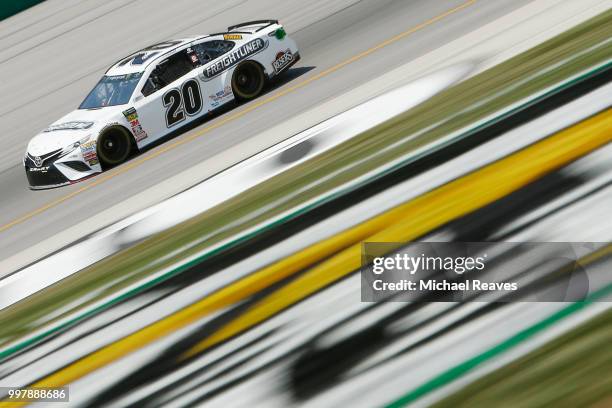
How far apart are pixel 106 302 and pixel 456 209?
80.6 inches

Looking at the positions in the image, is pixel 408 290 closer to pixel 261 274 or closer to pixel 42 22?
pixel 261 274

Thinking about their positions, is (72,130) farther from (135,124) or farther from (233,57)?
(233,57)

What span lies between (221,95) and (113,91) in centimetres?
147

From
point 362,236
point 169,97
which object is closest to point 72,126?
point 169,97

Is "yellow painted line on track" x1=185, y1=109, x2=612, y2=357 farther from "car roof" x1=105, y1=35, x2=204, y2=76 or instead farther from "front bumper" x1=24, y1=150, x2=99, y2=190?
"car roof" x1=105, y1=35, x2=204, y2=76

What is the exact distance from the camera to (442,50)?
8.40 metres

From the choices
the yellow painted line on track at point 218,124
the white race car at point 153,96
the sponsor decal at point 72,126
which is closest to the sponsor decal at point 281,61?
the white race car at point 153,96

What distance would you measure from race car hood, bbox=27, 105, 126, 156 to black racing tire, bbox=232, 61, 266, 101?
1.73m

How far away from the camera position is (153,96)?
11.0 metres

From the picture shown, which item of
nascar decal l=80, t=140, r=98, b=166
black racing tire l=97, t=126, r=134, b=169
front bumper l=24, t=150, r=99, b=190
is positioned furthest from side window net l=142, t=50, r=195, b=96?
front bumper l=24, t=150, r=99, b=190

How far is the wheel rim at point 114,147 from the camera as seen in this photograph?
1073 centimetres

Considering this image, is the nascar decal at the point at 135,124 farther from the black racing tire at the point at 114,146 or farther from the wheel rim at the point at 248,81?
the wheel rim at the point at 248,81

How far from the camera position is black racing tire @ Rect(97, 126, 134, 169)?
10719 mm

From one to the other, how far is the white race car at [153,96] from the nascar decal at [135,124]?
0.01 metres
